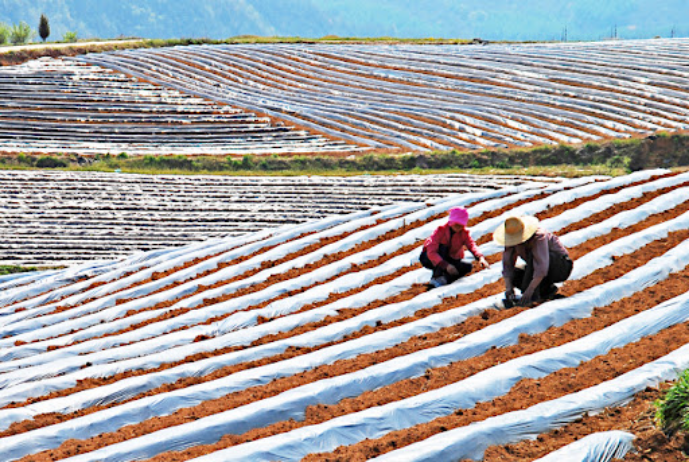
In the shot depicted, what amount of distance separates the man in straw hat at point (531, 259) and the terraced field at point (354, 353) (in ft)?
0.91

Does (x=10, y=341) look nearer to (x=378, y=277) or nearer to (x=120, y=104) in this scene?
(x=378, y=277)

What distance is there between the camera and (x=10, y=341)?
945 cm

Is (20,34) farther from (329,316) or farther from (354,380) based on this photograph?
(354,380)

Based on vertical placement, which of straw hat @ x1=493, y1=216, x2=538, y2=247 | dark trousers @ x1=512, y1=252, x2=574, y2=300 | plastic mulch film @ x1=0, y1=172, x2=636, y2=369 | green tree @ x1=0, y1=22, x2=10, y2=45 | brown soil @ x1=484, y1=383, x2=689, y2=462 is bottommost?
plastic mulch film @ x1=0, y1=172, x2=636, y2=369

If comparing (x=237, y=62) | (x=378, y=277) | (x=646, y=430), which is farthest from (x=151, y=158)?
(x=646, y=430)

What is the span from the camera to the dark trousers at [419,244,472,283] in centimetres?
858

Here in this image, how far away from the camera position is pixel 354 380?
6.25 m

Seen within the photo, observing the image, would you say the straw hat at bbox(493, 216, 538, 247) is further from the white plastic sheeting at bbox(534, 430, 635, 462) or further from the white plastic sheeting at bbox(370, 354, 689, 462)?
the white plastic sheeting at bbox(534, 430, 635, 462)

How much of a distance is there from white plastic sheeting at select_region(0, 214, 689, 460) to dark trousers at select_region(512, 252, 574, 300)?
10.0 inches

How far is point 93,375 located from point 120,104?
915 inches

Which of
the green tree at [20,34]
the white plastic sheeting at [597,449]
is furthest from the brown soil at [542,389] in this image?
the green tree at [20,34]

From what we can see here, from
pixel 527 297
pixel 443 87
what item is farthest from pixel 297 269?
pixel 443 87

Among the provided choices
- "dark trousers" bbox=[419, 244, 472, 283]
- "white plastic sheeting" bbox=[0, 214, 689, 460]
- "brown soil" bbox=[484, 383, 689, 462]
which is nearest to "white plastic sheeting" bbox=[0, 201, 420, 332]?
"dark trousers" bbox=[419, 244, 472, 283]

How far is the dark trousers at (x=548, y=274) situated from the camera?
7.38 meters
